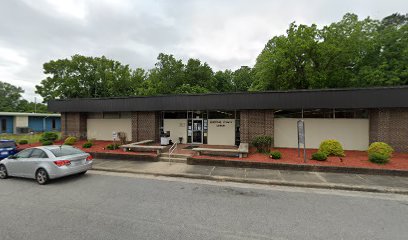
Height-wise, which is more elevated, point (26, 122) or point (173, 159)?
point (26, 122)

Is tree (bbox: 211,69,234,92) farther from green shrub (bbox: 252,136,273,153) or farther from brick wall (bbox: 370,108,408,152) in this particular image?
brick wall (bbox: 370,108,408,152)

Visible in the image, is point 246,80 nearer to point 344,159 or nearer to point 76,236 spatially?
point 344,159

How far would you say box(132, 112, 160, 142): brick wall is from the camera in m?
16.2

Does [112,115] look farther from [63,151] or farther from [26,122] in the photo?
[26,122]

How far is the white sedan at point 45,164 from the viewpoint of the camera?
7.45m

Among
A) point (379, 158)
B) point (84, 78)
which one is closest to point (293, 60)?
point (379, 158)

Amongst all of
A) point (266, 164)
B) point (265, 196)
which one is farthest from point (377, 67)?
point (265, 196)

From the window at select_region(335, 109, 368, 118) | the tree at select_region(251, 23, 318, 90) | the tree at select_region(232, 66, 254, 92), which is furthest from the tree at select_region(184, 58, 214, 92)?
the window at select_region(335, 109, 368, 118)

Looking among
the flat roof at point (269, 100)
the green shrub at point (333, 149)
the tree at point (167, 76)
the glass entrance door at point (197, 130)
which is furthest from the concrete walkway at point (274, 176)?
the tree at point (167, 76)

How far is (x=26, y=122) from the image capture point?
32.2 m

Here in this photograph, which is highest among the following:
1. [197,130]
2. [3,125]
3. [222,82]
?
[222,82]

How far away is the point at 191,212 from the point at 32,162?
6.92 meters

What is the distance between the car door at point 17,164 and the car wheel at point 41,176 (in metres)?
0.98

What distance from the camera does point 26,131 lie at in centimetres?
3114
